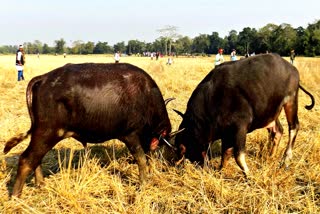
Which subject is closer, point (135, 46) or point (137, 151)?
point (137, 151)

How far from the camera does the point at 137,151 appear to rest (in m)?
4.54

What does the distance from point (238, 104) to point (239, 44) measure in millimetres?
78562

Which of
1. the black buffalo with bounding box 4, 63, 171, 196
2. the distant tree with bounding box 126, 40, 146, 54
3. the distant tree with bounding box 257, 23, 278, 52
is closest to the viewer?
the black buffalo with bounding box 4, 63, 171, 196

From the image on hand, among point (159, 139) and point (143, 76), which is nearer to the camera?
point (143, 76)

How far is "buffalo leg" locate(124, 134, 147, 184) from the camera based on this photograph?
450cm

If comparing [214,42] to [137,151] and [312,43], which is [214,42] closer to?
[312,43]

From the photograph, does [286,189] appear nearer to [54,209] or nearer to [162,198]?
[162,198]

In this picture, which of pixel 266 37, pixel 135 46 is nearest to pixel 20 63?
pixel 266 37

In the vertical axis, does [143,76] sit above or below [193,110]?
above

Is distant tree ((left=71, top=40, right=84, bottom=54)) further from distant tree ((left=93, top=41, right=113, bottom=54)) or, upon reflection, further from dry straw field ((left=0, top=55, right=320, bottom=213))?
dry straw field ((left=0, top=55, right=320, bottom=213))

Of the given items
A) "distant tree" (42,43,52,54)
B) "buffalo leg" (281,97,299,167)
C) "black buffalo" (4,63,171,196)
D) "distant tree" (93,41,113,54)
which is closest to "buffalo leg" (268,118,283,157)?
"buffalo leg" (281,97,299,167)

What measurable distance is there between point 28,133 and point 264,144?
13.0ft

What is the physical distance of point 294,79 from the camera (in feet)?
17.1

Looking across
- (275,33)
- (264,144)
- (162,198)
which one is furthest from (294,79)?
(275,33)
